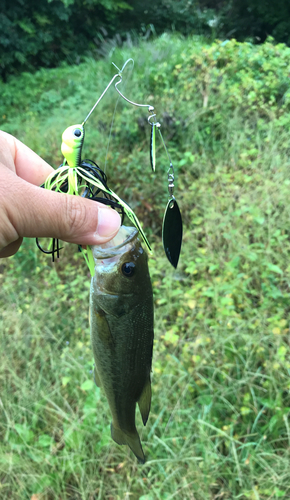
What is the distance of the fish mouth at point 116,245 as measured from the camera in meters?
1.03

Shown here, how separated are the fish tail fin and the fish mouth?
71 centimetres

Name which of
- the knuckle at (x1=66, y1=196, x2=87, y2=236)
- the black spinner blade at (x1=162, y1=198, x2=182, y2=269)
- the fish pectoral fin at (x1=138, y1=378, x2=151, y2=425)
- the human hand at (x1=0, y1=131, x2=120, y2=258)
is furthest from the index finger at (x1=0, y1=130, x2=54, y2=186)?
the fish pectoral fin at (x1=138, y1=378, x2=151, y2=425)

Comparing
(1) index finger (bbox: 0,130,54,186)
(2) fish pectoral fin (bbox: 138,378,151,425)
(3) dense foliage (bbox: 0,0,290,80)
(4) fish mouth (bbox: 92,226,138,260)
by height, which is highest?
(3) dense foliage (bbox: 0,0,290,80)

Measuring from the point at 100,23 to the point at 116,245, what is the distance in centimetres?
1146

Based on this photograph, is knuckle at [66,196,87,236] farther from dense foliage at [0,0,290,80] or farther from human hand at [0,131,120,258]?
dense foliage at [0,0,290,80]

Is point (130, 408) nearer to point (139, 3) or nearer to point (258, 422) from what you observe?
point (258, 422)

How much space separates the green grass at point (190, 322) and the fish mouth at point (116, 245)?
1.61 m

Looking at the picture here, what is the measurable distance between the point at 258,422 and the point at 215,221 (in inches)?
73.8

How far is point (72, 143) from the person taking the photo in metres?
0.99

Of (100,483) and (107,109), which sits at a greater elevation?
(107,109)

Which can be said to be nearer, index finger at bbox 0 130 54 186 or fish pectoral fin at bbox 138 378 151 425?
fish pectoral fin at bbox 138 378 151 425

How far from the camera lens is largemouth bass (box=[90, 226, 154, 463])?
1030 mm

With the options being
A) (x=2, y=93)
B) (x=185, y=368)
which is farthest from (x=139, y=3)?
(x=185, y=368)

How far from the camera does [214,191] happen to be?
12.1ft
